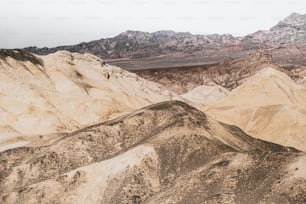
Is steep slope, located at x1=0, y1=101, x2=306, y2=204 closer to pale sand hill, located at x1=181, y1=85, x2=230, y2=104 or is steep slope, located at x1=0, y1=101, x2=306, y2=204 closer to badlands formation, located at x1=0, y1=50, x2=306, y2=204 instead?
badlands formation, located at x1=0, y1=50, x2=306, y2=204

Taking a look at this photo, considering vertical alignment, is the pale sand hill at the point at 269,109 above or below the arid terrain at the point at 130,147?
below

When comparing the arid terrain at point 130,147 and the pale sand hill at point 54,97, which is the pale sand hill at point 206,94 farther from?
the arid terrain at point 130,147

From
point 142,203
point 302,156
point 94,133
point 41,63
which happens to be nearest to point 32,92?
point 41,63

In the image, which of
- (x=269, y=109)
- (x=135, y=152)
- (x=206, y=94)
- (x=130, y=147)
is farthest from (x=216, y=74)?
(x=135, y=152)

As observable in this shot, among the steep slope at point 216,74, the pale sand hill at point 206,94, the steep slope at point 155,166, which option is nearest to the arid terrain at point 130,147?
the steep slope at point 155,166

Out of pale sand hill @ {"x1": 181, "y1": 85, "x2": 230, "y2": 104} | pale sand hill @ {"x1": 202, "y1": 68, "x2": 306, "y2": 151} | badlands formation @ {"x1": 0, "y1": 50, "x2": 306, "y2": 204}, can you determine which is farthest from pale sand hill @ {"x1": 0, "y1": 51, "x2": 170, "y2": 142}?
pale sand hill @ {"x1": 181, "y1": 85, "x2": 230, "y2": 104}

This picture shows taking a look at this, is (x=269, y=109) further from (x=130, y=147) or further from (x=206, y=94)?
(x=206, y=94)
